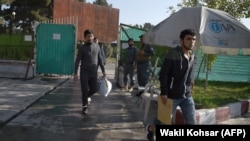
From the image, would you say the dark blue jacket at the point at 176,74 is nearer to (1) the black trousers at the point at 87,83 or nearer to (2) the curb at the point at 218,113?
(2) the curb at the point at 218,113

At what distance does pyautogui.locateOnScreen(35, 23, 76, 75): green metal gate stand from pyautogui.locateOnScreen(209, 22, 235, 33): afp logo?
25.6 ft

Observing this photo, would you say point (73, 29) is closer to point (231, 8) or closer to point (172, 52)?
point (231, 8)

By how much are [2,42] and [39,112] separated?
1256cm

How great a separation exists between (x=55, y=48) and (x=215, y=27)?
8.35 metres

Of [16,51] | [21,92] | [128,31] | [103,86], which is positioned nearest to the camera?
[103,86]

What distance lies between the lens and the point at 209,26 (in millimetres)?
8039

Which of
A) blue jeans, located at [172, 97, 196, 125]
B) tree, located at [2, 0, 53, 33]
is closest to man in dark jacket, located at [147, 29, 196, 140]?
blue jeans, located at [172, 97, 196, 125]

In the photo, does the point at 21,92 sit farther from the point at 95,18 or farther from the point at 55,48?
the point at 95,18

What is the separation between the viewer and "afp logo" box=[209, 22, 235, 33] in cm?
802

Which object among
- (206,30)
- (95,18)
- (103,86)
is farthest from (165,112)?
(95,18)

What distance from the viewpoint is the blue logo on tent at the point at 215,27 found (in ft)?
26.2

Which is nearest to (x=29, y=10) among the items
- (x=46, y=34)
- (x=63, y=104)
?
(x=46, y=34)

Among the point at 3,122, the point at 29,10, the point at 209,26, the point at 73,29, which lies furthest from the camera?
the point at 29,10

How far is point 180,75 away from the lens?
5.50 metres
